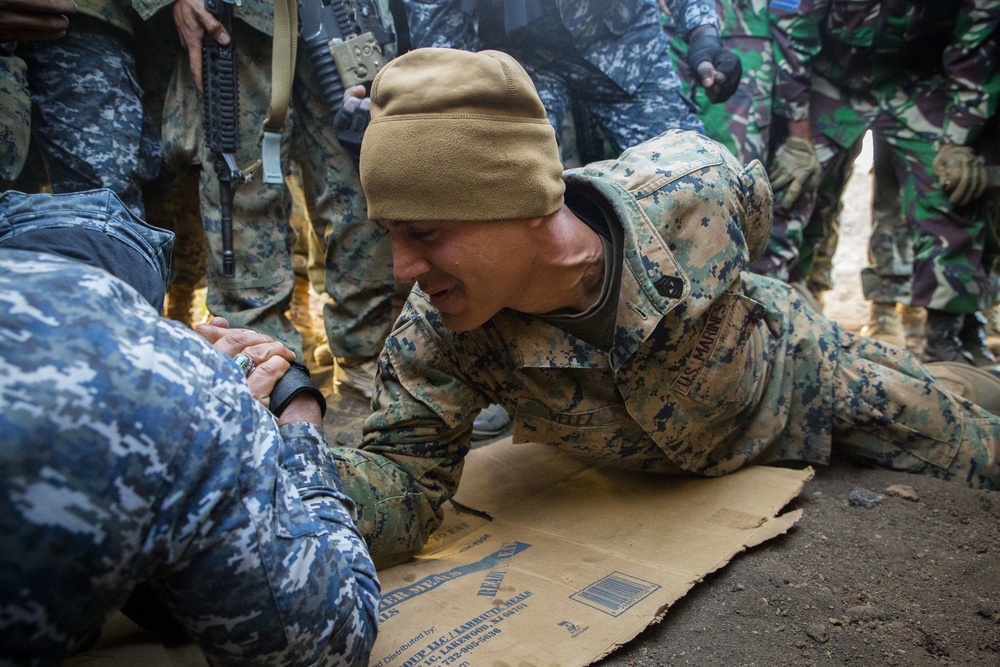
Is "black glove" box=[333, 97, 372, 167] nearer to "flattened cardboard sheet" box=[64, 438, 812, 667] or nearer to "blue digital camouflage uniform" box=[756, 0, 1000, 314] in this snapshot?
"flattened cardboard sheet" box=[64, 438, 812, 667]

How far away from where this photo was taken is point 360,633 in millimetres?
1030

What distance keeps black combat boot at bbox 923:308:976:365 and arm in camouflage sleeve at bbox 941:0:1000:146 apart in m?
0.91

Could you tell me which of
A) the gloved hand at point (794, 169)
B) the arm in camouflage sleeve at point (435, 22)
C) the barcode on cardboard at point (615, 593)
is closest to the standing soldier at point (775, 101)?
the gloved hand at point (794, 169)

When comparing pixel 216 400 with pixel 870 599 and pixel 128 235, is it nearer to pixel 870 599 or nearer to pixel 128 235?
pixel 128 235

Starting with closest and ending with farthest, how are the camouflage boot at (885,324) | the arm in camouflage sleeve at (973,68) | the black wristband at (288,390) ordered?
the black wristband at (288,390) < the arm in camouflage sleeve at (973,68) < the camouflage boot at (885,324)

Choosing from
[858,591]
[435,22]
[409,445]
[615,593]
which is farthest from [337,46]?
[858,591]

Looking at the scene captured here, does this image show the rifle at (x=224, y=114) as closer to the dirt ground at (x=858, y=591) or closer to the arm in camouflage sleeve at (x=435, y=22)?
the arm in camouflage sleeve at (x=435, y=22)

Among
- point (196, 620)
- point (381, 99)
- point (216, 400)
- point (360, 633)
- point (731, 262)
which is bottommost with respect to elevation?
point (360, 633)

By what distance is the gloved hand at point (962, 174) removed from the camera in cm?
345

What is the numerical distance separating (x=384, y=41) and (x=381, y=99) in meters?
1.32

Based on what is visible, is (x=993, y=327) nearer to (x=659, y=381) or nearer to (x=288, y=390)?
(x=659, y=381)

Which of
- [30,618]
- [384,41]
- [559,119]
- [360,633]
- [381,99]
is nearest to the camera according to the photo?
[30,618]

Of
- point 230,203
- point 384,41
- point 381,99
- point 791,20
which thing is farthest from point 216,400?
point 791,20

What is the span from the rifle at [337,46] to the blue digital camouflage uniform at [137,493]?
5.97 ft
